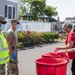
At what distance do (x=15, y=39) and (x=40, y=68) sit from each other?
6.63 feet

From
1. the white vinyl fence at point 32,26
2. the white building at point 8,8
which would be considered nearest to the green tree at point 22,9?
the white vinyl fence at point 32,26

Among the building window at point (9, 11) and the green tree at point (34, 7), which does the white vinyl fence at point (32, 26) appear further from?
the green tree at point (34, 7)

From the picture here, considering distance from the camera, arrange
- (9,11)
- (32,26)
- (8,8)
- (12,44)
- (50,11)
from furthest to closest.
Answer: (50,11)
(32,26)
(9,11)
(8,8)
(12,44)

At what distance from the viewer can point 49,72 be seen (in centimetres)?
477

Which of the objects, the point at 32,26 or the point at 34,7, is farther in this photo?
the point at 34,7

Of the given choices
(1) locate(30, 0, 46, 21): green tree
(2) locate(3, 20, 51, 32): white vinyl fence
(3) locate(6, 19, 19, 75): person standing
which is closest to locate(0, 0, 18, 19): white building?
(2) locate(3, 20, 51, 32): white vinyl fence

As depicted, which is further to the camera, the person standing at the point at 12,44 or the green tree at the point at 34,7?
the green tree at the point at 34,7

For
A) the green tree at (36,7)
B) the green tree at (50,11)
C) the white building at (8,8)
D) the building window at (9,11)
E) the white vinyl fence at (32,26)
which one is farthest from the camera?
the green tree at (50,11)

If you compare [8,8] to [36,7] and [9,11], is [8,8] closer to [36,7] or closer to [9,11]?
[9,11]

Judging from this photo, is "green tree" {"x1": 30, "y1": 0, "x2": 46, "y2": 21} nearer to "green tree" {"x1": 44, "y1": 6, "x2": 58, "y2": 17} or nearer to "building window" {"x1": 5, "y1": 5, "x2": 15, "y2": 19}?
"green tree" {"x1": 44, "y1": 6, "x2": 58, "y2": 17}

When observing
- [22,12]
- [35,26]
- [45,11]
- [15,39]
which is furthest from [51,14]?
[15,39]

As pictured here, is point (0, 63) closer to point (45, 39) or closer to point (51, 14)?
point (45, 39)

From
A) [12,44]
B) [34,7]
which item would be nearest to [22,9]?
[34,7]

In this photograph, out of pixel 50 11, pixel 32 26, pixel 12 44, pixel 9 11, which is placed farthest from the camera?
pixel 50 11
